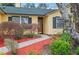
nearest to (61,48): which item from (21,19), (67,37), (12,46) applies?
(67,37)

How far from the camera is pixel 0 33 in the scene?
33.2 ft

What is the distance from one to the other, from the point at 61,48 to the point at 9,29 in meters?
2.70

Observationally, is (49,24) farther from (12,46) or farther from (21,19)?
(12,46)

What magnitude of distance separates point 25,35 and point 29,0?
3.61 m

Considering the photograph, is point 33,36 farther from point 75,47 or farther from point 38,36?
point 75,47

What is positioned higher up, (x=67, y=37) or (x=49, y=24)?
(x=49, y=24)

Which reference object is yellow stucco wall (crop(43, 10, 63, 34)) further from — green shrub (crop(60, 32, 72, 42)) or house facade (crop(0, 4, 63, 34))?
green shrub (crop(60, 32, 72, 42))

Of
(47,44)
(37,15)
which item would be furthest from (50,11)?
(47,44)

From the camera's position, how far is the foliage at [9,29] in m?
10.1

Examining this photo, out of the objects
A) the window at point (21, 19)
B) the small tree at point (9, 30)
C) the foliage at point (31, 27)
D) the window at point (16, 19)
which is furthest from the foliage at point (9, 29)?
the window at point (16, 19)

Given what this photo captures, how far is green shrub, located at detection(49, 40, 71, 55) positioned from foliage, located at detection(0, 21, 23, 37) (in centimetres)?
191

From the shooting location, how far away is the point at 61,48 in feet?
26.7

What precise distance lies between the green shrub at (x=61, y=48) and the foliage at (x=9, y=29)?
1915 mm

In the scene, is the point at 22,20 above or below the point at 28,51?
above
